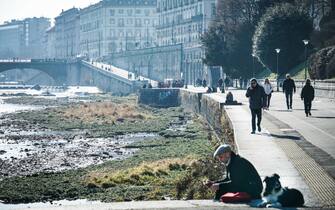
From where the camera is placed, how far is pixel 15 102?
11362 centimetres

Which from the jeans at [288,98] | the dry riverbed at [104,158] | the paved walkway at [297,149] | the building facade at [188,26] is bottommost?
the dry riverbed at [104,158]

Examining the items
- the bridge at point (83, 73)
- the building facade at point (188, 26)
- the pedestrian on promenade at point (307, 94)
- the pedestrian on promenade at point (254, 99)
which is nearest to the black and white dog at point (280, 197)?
the pedestrian on promenade at point (254, 99)

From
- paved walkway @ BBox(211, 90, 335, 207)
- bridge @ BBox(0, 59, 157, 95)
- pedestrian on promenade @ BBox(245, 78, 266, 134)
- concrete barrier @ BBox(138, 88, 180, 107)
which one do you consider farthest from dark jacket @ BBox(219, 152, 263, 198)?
bridge @ BBox(0, 59, 157, 95)

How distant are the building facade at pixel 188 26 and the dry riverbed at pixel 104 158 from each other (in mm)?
55875

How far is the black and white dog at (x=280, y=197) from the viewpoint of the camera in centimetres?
1312

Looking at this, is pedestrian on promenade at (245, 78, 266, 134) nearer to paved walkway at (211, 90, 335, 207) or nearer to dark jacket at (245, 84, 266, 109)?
dark jacket at (245, 84, 266, 109)

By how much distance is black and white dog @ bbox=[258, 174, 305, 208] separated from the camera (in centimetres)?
1312

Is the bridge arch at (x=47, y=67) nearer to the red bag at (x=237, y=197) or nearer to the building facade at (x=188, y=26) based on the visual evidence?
the building facade at (x=188, y=26)

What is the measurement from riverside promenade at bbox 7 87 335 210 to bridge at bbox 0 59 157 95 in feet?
319

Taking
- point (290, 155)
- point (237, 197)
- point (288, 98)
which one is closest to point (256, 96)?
point (290, 155)

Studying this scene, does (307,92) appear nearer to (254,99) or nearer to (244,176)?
(254,99)

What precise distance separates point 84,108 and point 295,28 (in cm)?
3032

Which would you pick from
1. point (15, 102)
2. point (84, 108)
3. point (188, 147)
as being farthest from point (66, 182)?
point (15, 102)

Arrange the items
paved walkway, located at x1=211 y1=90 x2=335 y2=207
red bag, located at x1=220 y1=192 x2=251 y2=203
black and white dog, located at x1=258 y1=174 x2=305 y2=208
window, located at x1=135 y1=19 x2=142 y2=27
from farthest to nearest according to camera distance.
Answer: window, located at x1=135 y1=19 x2=142 y2=27 < paved walkway, located at x1=211 y1=90 x2=335 y2=207 < red bag, located at x1=220 y1=192 x2=251 y2=203 < black and white dog, located at x1=258 y1=174 x2=305 y2=208
